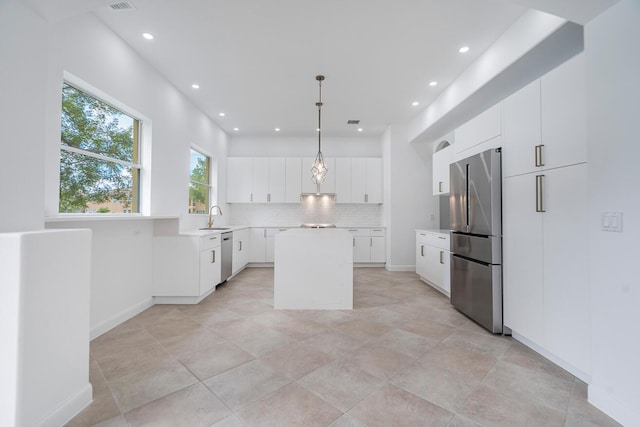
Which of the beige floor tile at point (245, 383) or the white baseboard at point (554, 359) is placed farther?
the white baseboard at point (554, 359)

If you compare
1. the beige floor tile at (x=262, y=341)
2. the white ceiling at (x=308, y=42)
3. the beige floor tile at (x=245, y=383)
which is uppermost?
the white ceiling at (x=308, y=42)

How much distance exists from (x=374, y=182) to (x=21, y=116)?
216 inches

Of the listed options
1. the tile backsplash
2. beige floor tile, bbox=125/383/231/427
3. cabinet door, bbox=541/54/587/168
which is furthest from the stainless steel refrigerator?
the tile backsplash

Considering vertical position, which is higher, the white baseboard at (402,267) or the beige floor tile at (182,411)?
the white baseboard at (402,267)

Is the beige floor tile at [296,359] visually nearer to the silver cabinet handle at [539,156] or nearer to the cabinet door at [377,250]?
the silver cabinet handle at [539,156]

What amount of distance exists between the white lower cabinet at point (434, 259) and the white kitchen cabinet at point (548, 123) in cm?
162

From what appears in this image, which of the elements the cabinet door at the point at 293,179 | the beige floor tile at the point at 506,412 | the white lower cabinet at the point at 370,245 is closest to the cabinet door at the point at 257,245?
the cabinet door at the point at 293,179

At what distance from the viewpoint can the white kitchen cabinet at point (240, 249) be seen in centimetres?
491

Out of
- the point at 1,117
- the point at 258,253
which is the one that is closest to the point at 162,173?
the point at 1,117

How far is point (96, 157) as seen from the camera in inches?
103

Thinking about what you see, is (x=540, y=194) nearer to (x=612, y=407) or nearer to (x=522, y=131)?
(x=522, y=131)

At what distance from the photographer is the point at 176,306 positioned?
11.1ft

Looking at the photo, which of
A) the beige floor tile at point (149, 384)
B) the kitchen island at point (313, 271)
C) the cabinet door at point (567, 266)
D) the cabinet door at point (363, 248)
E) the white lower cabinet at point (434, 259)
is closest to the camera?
the beige floor tile at point (149, 384)

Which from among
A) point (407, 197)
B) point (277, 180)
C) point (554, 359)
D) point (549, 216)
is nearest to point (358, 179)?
point (407, 197)
